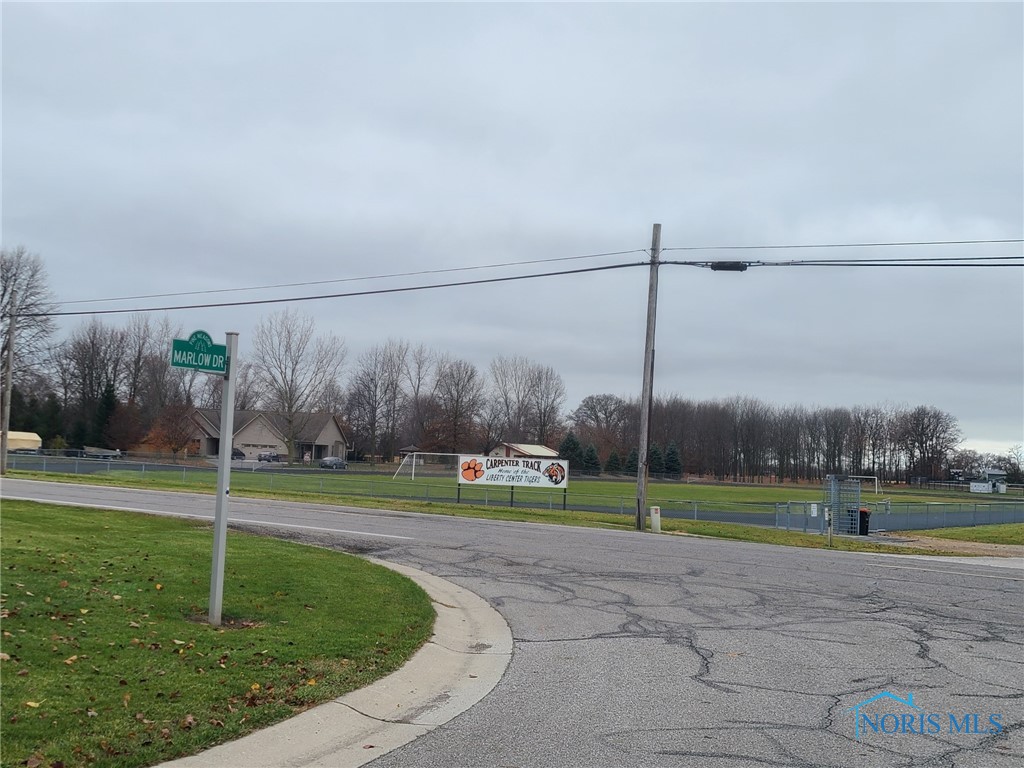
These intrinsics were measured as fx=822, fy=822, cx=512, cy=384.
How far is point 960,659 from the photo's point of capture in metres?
8.83

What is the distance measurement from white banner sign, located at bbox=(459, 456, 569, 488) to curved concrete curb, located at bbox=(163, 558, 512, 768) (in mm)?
23911

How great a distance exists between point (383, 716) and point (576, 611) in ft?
16.7

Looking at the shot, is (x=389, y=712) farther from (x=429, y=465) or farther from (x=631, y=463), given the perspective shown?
(x=631, y=463)

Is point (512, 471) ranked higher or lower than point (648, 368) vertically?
lower

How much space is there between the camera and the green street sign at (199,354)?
317 inches

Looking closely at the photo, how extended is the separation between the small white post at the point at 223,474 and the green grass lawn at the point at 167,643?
0.41 metres

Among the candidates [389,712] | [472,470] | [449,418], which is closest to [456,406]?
[449,418]

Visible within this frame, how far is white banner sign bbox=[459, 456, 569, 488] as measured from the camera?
1337 inches

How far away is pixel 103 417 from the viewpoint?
79.8 meters

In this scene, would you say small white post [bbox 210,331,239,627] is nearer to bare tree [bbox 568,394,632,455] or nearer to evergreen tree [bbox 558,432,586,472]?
evergreen tree [bbox 558,432,586,472]

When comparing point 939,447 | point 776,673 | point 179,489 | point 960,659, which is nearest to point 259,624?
point 776,673

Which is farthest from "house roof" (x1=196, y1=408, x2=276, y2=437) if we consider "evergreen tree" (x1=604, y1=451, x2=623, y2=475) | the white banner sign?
the white banner sign

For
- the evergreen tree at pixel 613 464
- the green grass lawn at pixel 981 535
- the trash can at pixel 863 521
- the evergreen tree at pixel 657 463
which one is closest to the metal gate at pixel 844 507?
the trash can at pixel 863 521

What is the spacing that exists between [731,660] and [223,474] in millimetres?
5631
